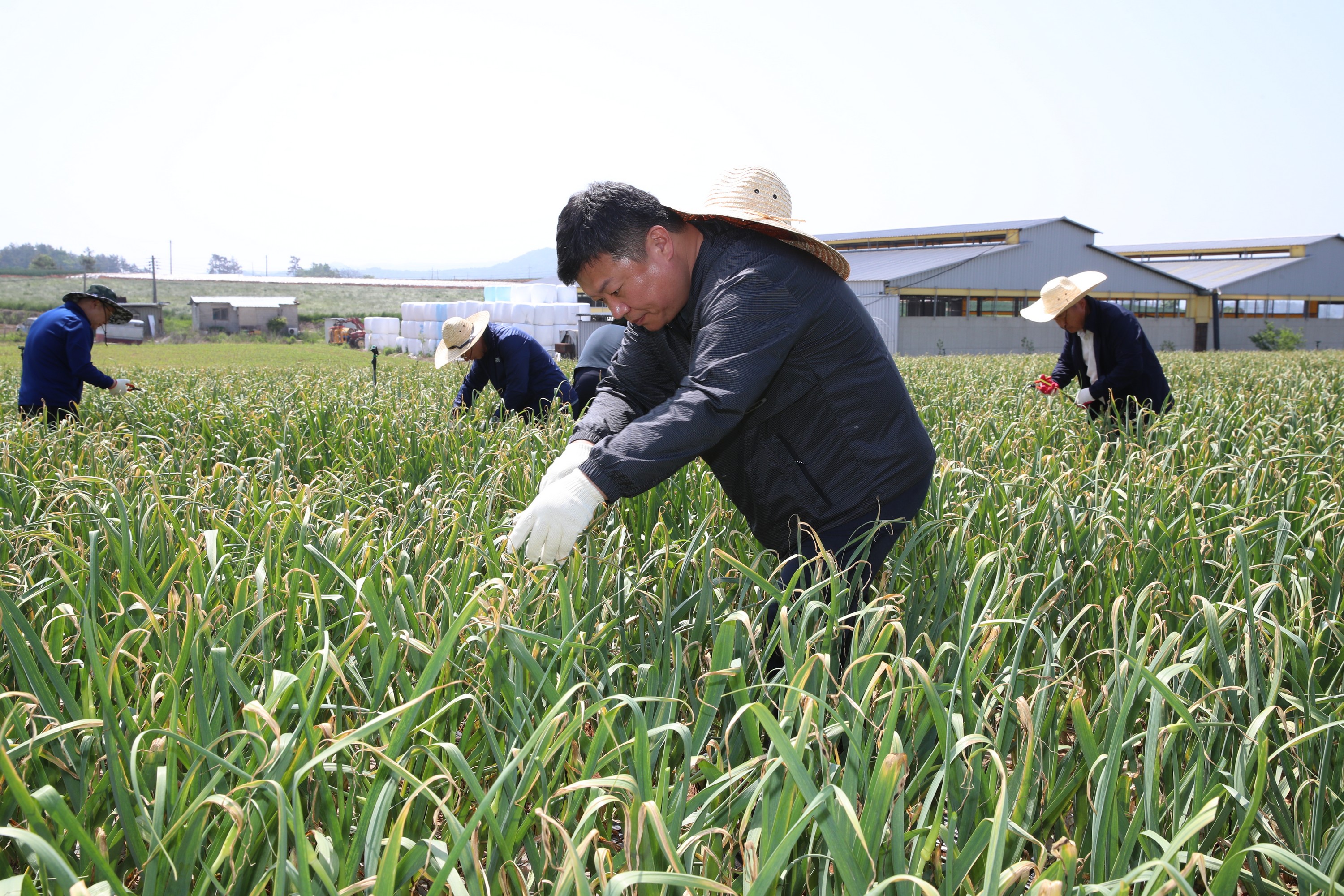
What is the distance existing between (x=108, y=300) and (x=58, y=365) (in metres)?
0.51

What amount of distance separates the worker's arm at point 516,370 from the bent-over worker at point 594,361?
1.55ft

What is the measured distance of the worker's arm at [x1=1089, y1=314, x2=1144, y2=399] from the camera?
470 cm

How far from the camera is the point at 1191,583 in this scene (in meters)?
2.11

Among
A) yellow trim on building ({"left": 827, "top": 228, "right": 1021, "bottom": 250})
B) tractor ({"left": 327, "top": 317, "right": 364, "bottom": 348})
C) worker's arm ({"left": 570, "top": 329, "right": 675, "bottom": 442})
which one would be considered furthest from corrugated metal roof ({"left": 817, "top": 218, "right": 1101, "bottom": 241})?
worker's arm ({"left": 570, "top": 329, "right": 675, "bottom": 442})

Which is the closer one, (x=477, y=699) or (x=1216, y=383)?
(x=477, y=699)

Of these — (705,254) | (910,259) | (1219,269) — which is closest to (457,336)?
(705,254)

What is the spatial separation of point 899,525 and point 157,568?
1.92 metres

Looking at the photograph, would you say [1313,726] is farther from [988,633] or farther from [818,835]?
[818,835]

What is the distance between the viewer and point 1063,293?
481cm

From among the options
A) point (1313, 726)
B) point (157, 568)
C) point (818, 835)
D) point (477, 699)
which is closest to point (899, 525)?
point (1313, 726)

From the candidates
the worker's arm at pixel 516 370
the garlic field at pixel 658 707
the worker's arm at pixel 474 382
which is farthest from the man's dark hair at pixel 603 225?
the worker's arm at pixel 474 382

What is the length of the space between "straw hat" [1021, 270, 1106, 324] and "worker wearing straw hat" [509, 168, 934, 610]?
9.52 ft

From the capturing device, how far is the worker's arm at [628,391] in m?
2.46

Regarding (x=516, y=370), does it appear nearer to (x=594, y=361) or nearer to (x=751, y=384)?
(x=594, y=361)
